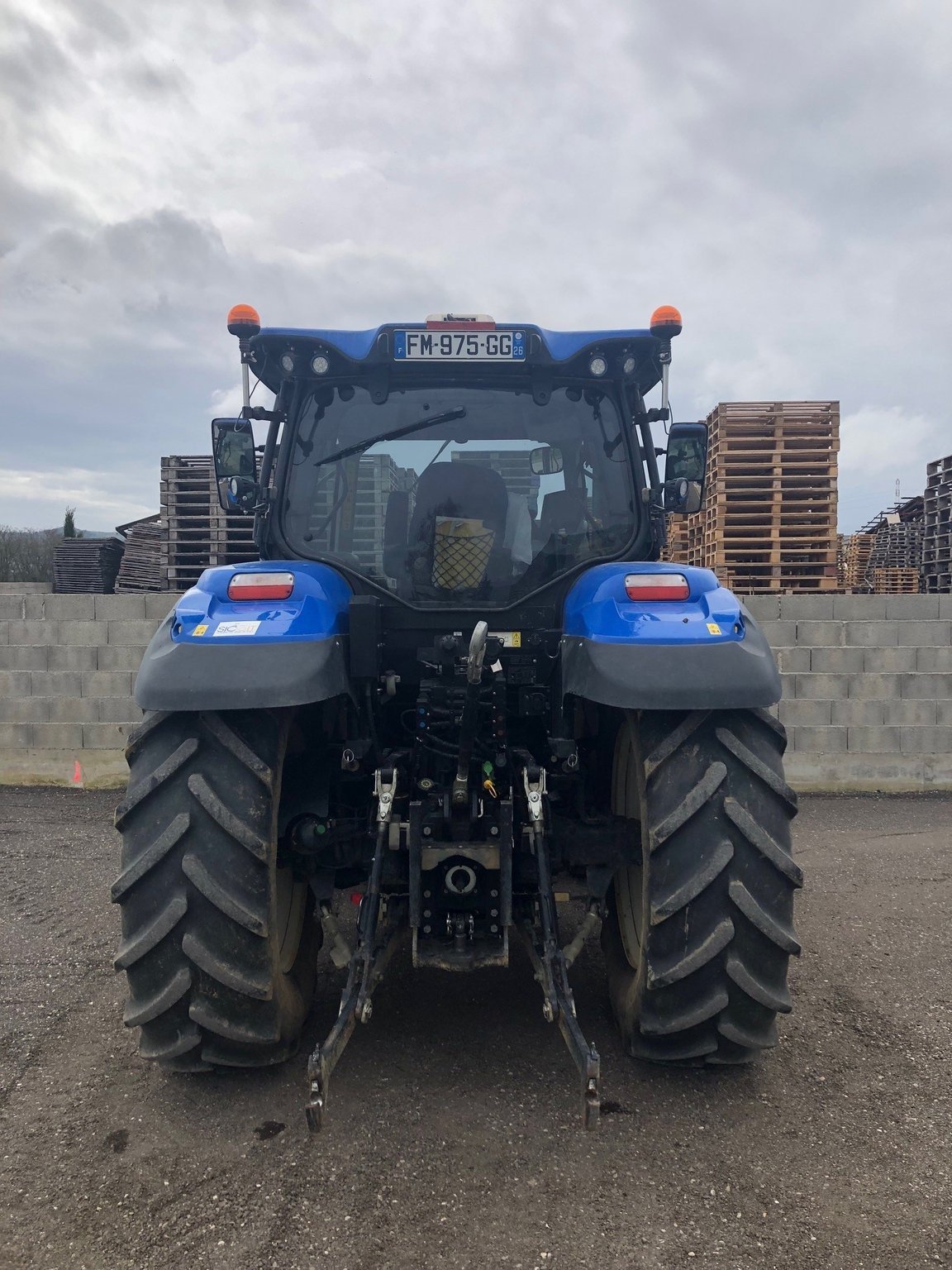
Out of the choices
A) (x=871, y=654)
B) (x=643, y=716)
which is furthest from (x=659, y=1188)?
(x=871, y=654)

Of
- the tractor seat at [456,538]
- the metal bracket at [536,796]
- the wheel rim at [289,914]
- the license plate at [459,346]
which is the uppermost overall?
the license plate at [459,346]

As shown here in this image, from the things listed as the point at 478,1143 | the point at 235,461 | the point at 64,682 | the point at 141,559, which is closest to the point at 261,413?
the point at 235,461

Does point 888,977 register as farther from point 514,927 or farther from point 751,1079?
point 514,927

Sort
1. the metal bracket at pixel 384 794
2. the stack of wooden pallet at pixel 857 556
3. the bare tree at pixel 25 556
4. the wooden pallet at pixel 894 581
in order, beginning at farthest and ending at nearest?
the bare tree at pixel 25 556 → the stack of wooden pallet at pixel 857 556 → the wooden pallet at pixel 894 581 → the metal bracket at pixel 384 794

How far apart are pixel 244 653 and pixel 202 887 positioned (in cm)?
65

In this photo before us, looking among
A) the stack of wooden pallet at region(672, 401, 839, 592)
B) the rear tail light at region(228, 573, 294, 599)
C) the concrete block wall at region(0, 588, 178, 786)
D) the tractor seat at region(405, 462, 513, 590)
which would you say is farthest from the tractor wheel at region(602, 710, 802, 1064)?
the stack of wooden pallet at region(672, 401, 839, 592)

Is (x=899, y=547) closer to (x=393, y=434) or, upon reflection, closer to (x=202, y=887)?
(x=393, y=434)

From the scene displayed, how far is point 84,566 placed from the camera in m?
10.6

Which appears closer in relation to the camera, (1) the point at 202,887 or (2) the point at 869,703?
(1) the point at 202,887

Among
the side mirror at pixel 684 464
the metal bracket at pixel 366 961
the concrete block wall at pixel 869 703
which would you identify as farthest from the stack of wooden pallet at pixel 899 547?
the metal bracket at pixel 366 961

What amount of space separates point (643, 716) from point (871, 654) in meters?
5.30

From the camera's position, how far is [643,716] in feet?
8.30

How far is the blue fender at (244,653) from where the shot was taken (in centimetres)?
236

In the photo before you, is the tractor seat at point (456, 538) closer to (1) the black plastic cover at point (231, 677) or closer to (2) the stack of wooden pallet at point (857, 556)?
(1) the black plastic cover at point (231, 677)
